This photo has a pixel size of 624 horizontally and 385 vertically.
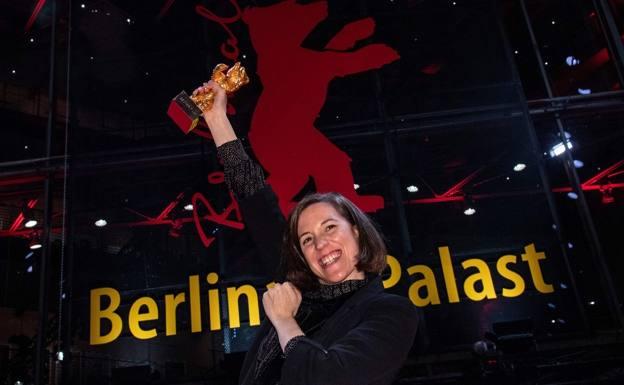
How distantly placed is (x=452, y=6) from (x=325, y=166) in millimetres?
3771

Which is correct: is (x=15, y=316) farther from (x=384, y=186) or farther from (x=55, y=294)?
(x=384, y=186)

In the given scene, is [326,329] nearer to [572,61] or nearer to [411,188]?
[411,188]

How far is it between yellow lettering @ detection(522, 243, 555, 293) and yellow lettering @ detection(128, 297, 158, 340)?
420 cm

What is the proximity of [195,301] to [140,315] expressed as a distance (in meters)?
0.62

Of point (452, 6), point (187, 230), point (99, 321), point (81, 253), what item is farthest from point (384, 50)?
point (81, 253)

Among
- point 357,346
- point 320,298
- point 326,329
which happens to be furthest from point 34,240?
point 357,346

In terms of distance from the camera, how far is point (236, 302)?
565 cm

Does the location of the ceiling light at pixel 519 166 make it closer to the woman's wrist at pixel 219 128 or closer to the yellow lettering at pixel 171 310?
the yellow lettering at pixel 171 310

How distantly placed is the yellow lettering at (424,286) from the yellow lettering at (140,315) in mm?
2843

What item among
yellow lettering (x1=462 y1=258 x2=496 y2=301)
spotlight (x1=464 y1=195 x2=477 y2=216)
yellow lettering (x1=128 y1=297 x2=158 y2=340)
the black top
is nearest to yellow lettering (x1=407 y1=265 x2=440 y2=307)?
yellow lettering (x1=462 y1=258 x2=496 y2=301)

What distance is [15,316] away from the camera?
11.3m

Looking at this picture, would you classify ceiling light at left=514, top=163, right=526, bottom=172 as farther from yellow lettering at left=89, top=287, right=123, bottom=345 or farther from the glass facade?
yellow lettering at left=89, top=287, right=123, bottom=345

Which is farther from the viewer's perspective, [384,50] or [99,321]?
[384,50]

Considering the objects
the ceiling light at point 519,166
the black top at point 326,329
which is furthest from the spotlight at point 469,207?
the black top at point 326,329
